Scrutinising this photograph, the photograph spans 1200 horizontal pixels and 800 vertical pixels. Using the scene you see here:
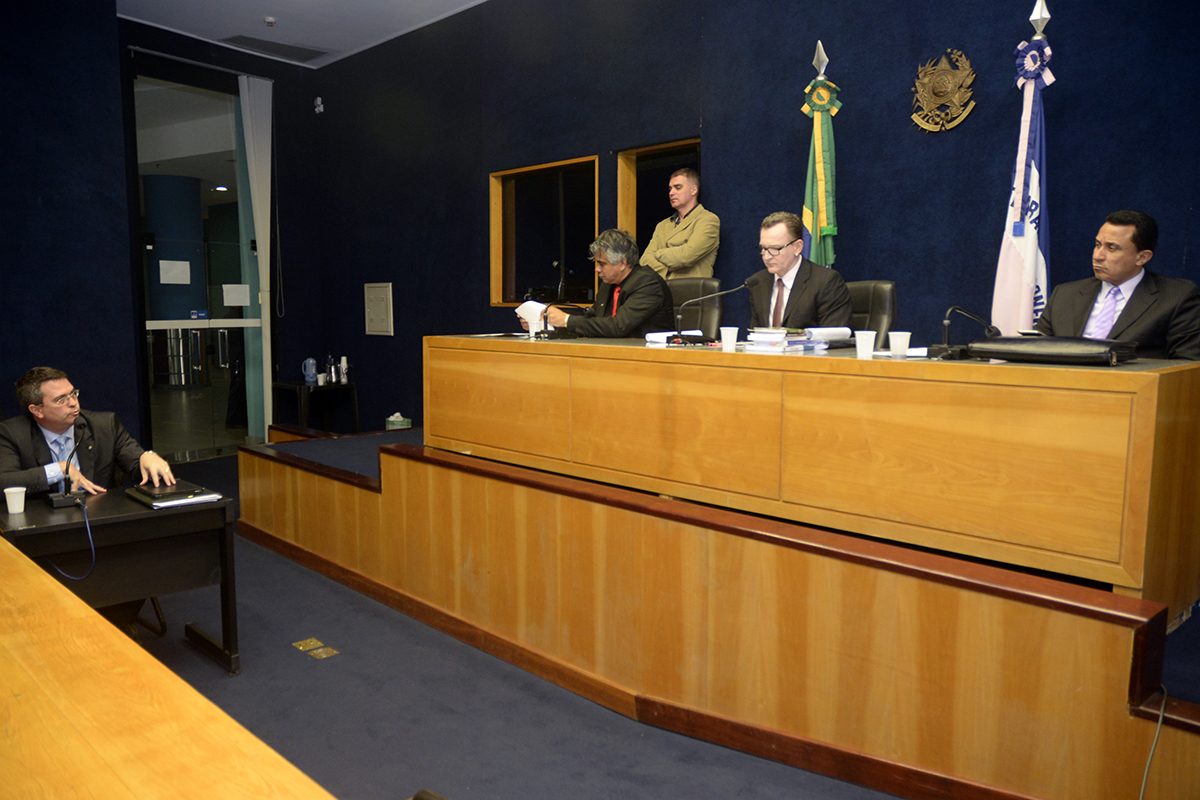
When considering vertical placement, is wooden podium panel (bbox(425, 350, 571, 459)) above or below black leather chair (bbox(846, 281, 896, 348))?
below

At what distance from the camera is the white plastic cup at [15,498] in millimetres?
2525

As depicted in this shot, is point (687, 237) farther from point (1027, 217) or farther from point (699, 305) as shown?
point (1027, 217)

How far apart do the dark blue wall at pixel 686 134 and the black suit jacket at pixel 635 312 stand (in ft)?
3.99

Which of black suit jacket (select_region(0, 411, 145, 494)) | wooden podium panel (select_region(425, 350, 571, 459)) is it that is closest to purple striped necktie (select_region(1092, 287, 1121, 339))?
wooden podium panel (select_region(425, 350, 571, 459))

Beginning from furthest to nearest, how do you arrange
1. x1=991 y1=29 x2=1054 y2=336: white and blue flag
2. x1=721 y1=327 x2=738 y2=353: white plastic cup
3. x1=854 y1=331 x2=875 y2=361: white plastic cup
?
x1=991 y1=29 x2=1054 y2=336: white and blue flag
x1=721 y1=327 x2=738 y2=353: white plastic cup
x1=854 y1=331 x2=875 y2=361: white plastic cup

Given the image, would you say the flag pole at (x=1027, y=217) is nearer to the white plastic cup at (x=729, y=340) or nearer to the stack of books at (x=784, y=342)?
the stack of books at (x=784, y=342)

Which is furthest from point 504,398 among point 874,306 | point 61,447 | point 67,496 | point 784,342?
point 61,447

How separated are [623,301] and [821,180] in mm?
1393

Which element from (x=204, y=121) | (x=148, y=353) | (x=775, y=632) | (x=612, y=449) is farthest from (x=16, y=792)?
(x=204, y=121)

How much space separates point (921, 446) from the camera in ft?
6.42

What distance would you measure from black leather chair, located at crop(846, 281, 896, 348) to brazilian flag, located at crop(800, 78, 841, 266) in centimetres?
72

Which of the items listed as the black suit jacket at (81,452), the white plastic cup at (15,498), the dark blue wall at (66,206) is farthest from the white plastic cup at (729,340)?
the dark blue wall at (66,206)

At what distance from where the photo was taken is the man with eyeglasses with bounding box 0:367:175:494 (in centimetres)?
287

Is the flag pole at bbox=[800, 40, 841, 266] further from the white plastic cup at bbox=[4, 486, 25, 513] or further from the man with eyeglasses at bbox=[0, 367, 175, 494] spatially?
the white plastic cup at bbox=[4, 486, 25, 513]
